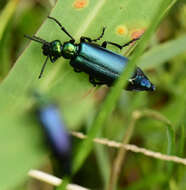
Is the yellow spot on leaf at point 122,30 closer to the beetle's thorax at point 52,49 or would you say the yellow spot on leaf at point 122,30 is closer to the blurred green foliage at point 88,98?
the blurred green foliage at point 88,98

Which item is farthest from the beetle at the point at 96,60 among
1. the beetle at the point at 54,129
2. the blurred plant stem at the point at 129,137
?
the beetle at the point at 54,129

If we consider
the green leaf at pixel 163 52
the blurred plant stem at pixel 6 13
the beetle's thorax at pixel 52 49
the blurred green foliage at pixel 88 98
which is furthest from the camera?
the green leaf at pixel 163 52

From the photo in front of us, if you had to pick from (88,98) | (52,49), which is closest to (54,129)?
(88,98)

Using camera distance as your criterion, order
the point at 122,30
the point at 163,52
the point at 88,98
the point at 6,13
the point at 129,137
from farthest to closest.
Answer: the point at 163,52 < the point at 6,13 < the point at 129,137 < the point at 122,30 < the point at 88,98

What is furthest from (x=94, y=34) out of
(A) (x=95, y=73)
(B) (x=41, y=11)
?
(B) (x=41, y=11)

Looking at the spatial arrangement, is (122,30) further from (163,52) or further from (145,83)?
(163,52)

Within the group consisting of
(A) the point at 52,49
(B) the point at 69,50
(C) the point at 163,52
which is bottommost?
(A) the point at 52,49

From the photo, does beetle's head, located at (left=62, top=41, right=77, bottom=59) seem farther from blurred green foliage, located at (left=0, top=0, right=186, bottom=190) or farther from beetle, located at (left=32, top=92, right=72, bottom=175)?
beetle, located at (left=32, top=92, right=72, bottom=175)
